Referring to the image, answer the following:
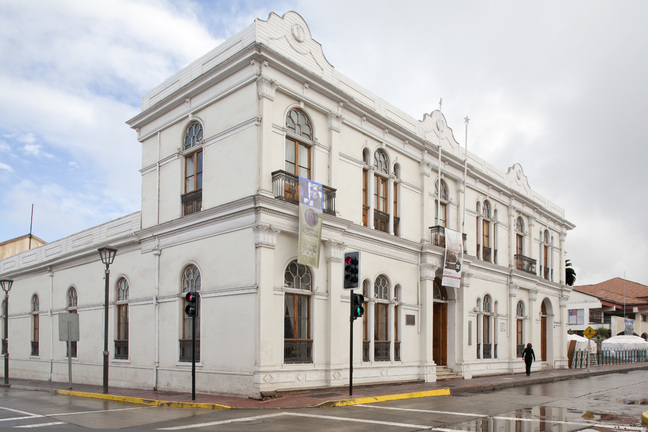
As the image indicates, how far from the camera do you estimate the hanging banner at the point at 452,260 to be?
23625 millimetres

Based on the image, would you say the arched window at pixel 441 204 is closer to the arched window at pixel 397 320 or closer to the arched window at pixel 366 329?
the arched window at pixel 397 320

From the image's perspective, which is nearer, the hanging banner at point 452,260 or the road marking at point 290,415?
the road marking at point 290,415

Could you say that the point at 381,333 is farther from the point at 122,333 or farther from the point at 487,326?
the point at 122,333

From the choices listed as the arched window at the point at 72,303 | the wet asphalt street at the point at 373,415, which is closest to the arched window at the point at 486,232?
the wet asphalt street at the point at 373,415

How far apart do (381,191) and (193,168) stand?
689 centimetres

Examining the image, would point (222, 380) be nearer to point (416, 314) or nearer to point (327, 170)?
point (327, 170)

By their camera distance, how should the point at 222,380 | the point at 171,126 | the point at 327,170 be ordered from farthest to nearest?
the point at 171,126 < the point at 327,170 < the point at 222,380

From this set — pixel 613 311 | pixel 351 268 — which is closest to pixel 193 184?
pixel 351 268

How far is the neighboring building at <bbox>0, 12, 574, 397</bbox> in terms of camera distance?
16.8 meters

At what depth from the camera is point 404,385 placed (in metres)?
20.8

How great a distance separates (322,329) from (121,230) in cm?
956

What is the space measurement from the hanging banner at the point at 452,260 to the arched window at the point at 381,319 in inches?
127

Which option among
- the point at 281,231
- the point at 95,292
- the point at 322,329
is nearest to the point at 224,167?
the point at 281,231

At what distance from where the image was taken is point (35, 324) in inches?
Result: 1117
